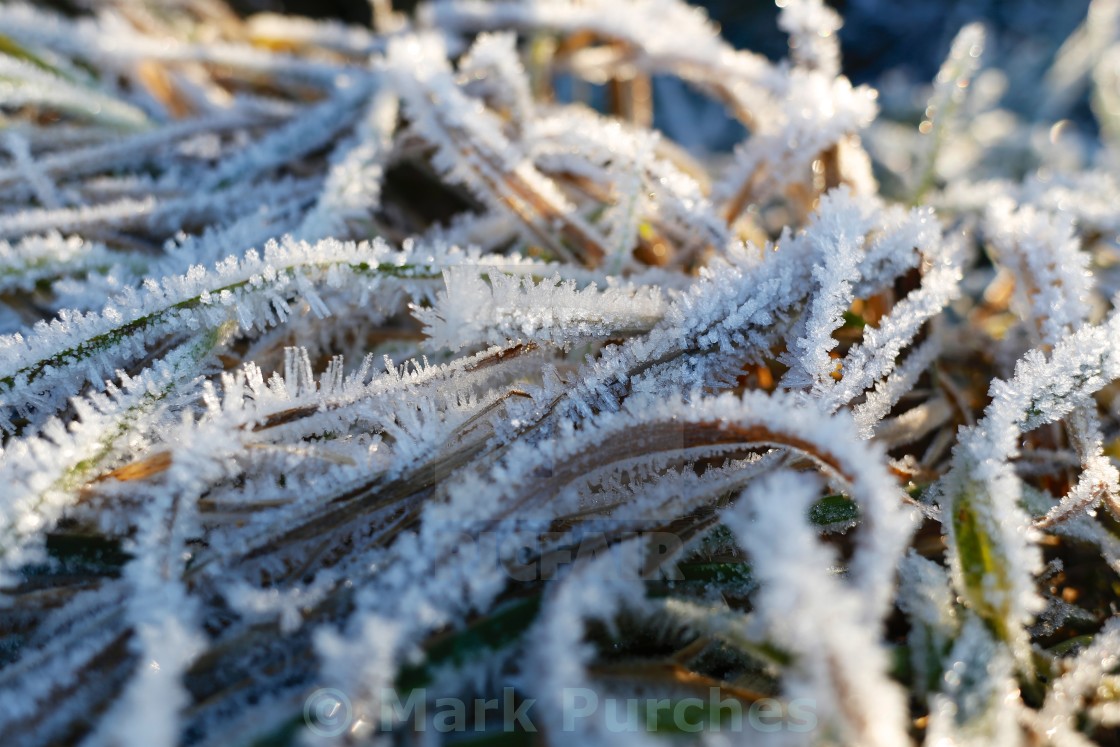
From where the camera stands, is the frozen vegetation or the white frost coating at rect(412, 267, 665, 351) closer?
the frozen vegetation

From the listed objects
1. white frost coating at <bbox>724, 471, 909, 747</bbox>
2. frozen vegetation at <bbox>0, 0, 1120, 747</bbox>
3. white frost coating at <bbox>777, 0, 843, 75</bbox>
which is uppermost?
white frost coating at <bbox>777, 0, 843, 75</bbox>

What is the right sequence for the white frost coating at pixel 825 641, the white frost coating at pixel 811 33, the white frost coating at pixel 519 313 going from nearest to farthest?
the white frost coating at pixel 825 641 < the white frost coating at pixel 519 313 < the white frost coating at pixel 811 33

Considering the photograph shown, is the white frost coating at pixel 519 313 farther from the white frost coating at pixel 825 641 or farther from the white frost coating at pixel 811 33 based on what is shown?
the white frost coating at pixel 811 33

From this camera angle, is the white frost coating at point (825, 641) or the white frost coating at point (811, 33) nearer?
the white frost coating at point (825, 641)

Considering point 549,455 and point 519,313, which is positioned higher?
point 519,313

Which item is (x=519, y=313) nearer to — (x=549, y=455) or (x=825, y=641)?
(x=549, y=455)

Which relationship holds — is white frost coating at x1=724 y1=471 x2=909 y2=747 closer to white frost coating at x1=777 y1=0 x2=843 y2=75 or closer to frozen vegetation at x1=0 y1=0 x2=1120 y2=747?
frozen vegetation at x1=0 y1=0 x2=1120 y2=747

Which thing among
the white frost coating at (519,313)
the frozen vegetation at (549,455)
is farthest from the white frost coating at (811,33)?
the white frost coating at (519,313)

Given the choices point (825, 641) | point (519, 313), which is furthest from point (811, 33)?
point (825, 641)

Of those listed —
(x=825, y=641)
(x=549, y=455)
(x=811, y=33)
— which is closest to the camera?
(x=825, y=641)

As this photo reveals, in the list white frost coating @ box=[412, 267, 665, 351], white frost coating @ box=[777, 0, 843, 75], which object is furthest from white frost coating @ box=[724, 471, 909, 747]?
white frost coating @ box=[777, 0, 843, 75]
